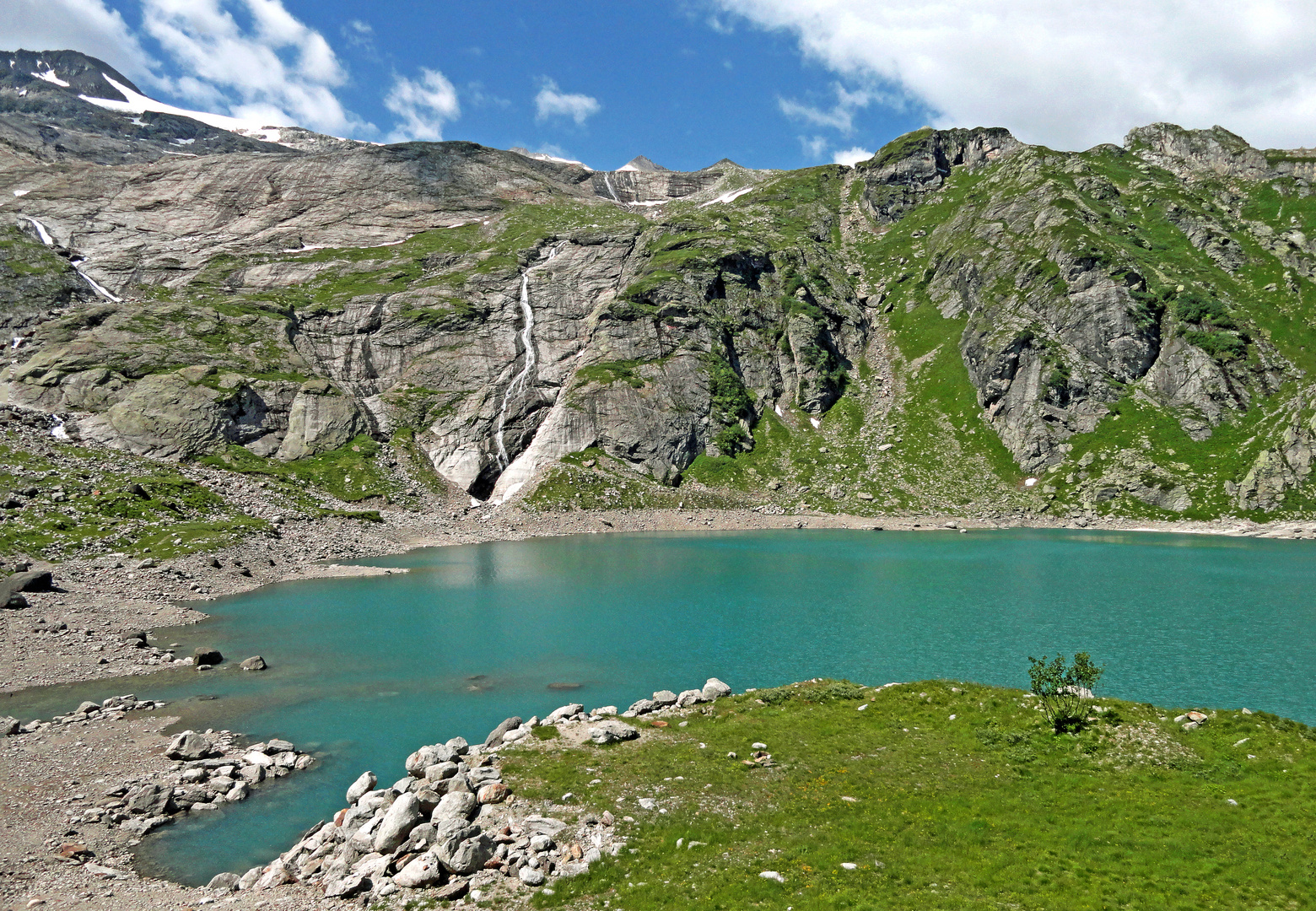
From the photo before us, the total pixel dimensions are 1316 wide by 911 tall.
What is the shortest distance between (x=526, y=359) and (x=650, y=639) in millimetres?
123494

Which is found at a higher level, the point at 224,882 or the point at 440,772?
the point at 440,772

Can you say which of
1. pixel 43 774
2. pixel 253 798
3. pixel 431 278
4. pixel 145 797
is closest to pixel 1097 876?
pixel 253 798

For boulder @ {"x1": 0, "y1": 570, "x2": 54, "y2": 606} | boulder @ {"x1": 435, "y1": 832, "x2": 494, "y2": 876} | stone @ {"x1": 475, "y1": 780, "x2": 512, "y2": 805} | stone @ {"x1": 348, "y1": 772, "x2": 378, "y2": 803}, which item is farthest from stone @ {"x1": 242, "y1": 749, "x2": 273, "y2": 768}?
boulder @ {"x1": 0, "y1": 570, "x2": 54, "y2": 606}

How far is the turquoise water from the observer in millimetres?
32812

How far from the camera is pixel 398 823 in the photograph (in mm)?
19219

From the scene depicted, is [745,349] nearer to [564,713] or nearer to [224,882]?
[564,713]

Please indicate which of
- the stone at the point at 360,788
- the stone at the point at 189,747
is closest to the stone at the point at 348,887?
the stone at the point at 360,788

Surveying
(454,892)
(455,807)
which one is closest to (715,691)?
(455,807)

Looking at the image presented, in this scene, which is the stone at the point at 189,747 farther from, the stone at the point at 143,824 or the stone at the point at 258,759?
the stone at the point at 143,824

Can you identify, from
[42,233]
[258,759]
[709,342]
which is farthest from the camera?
[42,233]

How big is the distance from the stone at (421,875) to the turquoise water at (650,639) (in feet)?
24.5

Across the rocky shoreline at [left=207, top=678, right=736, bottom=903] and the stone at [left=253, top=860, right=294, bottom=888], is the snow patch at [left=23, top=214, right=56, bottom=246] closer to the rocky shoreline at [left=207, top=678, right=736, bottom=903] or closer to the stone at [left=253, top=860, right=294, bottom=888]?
the rocky shoreline at [left=207, top=678, right=736, bottom=903]

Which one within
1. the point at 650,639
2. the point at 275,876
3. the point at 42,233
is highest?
the point at 42,233

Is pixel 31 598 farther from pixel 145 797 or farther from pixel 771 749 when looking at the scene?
pixel 771 749
